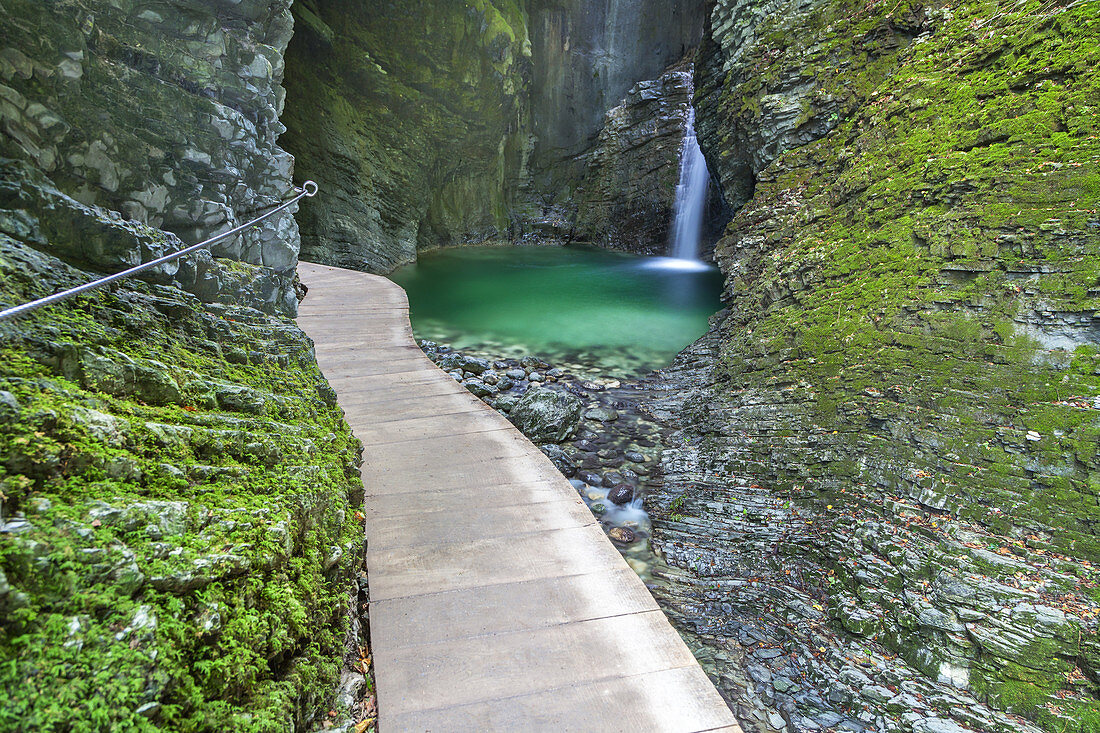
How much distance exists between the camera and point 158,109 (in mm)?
3018

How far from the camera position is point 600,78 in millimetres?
24188

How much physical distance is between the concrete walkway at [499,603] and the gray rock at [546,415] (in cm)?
208

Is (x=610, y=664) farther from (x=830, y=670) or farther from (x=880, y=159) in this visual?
(x=880, y=159)

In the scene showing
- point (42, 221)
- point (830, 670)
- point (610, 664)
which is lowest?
point (830, 670)

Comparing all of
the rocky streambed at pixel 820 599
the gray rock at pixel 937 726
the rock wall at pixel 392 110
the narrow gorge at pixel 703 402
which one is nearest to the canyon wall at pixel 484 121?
the rock wall at pixel 392 110

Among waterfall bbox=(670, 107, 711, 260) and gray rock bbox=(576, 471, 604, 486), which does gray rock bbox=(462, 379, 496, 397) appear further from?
waterfall bbox=(670, 107, 711, 260)

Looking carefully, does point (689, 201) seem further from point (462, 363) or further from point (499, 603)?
point (499, 603)

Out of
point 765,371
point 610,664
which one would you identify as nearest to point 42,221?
point 610,664

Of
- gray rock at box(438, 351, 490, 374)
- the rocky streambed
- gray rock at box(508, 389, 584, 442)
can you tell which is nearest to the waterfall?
gray rock at box(438, 351, 490, 374)

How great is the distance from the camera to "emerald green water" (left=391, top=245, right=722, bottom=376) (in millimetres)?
10672

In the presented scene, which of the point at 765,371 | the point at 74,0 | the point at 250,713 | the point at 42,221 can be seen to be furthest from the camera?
the point at 765,371

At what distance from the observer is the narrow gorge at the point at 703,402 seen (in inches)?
65.0

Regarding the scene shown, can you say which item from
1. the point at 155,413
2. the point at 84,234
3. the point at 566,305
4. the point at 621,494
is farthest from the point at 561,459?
the point at 566,305

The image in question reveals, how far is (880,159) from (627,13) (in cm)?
2061
